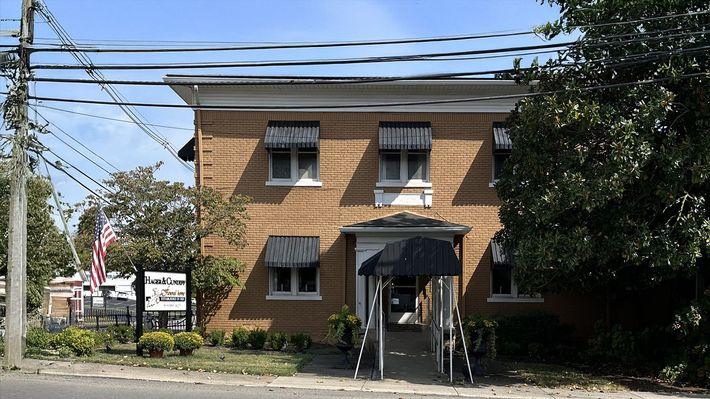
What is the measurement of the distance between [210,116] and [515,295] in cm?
1087

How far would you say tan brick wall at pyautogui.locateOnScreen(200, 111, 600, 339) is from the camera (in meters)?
21.8

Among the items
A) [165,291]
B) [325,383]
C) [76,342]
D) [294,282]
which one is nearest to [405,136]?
[294,282]

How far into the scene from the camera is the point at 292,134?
2145 cm

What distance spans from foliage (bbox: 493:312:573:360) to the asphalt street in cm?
772

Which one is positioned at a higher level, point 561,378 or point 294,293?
point 294,293

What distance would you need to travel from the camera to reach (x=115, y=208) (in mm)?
19641

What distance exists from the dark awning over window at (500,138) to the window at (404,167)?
213cm

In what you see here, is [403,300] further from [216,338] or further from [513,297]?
[216,338]

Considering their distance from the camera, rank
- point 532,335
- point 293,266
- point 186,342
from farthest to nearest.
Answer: point 293,266
point 532,335
point 186,342

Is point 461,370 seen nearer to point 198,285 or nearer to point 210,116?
point 198,285

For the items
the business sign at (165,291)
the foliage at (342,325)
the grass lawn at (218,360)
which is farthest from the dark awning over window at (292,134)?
the foliage at (342,325)

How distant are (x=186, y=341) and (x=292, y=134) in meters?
7.30

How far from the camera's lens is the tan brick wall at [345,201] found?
21828 mm

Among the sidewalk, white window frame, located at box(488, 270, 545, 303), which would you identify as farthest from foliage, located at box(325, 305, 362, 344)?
white window frame, located at box(488, 270, 545, 303)
